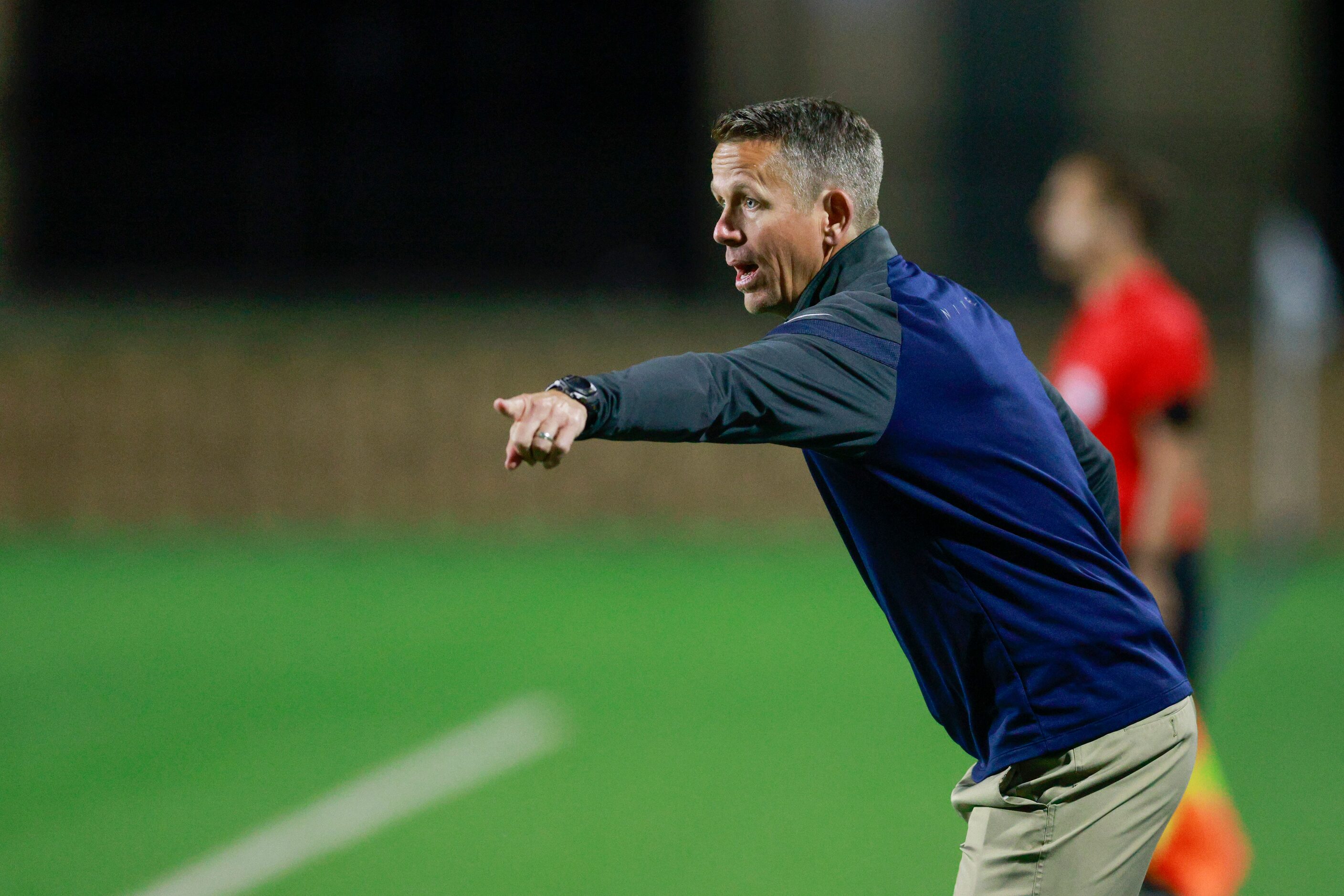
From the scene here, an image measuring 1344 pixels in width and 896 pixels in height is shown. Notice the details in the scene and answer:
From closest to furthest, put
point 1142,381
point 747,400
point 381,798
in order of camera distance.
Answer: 1. point 747,400
2. point 1142,381
3. point 381,798

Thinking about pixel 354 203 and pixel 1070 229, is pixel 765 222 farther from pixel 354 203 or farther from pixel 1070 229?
pixel 354 203

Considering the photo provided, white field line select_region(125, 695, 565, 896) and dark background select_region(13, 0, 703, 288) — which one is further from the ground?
dark background select_region(13, 0, 703, 288)

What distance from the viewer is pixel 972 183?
1664 cm

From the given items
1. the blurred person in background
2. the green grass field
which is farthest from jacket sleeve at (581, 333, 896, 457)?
the green grass field

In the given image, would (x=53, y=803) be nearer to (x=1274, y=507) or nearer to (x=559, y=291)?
(x=559, y=291)

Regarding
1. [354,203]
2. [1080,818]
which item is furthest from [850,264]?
[354,203]

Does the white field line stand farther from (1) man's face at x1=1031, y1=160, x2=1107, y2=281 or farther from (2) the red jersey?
(1) man's face at x1=1031, y1=160, x2=1107, y2=281

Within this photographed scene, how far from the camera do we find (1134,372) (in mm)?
5371

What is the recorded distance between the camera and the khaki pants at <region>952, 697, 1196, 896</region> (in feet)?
9.78

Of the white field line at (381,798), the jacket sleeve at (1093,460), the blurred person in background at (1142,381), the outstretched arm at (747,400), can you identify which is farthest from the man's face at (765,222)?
the white field line at (381,798)

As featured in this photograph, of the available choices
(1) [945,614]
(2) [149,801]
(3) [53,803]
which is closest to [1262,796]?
(1) [945,614]

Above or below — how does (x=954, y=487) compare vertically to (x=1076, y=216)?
below

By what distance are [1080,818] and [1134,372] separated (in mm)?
2728


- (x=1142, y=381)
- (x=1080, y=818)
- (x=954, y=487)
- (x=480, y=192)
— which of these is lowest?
(x=1080, y=818)
